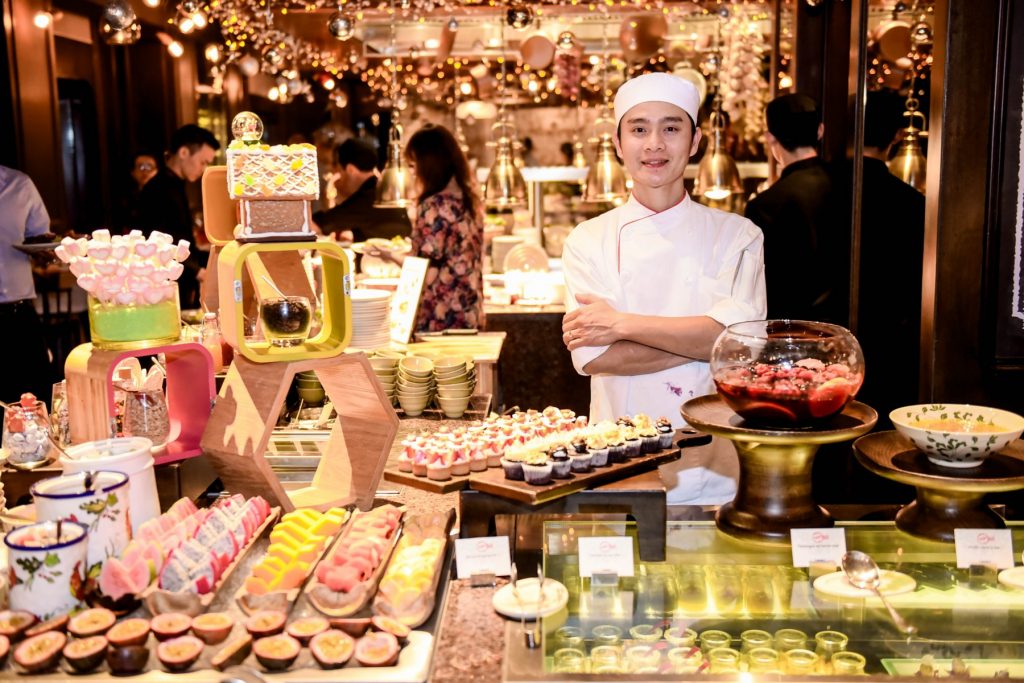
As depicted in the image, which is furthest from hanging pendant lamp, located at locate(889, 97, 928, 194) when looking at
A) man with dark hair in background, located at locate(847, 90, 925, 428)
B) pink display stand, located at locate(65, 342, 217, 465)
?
pink display stand, located at locate(65, 342, 217, 465)

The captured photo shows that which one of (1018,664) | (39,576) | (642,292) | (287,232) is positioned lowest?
(1018,664)

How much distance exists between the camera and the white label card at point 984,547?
175cm

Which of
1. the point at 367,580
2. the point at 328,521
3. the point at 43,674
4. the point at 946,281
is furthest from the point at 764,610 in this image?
the point at 946,281

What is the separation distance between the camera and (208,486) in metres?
2.32

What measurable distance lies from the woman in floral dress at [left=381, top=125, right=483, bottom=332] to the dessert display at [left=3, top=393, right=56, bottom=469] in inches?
119

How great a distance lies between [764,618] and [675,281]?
4.10ft

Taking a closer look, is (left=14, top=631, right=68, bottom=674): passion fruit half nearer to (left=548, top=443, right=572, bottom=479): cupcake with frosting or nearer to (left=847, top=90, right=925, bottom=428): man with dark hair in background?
(left=548, top=443, right=572, bottom=479): cupcake with frosting

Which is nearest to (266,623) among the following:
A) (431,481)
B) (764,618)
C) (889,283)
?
(431,481)

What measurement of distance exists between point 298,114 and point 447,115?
105 inches

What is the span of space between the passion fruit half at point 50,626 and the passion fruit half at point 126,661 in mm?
147

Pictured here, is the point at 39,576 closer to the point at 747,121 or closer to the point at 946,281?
the point at 946,281

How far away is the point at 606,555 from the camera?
1733 millimetres

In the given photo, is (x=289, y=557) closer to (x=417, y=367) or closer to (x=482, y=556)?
(x=482, y=556)

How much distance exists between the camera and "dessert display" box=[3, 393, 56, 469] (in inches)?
89.7
